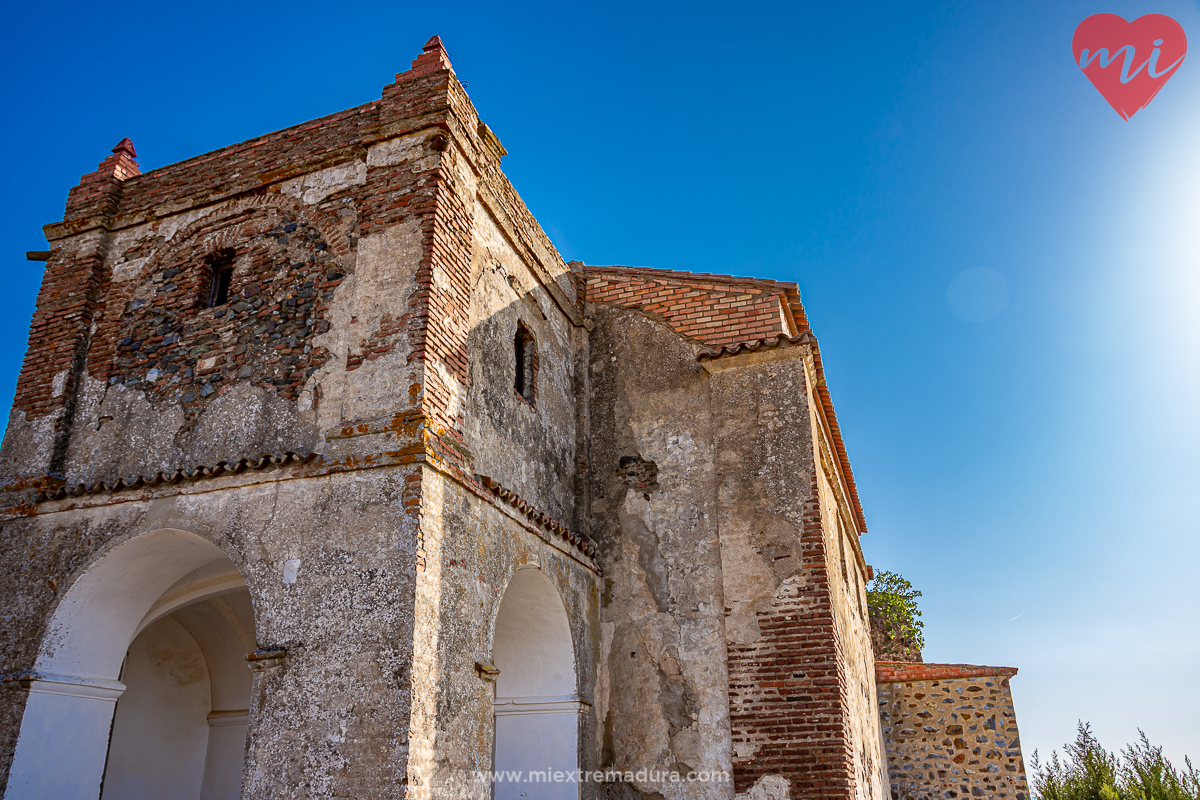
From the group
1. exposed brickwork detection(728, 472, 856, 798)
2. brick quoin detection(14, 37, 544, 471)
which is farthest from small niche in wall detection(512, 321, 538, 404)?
exposed brickwork detection(728, 472, 856, 798)

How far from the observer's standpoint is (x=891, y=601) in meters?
19.9

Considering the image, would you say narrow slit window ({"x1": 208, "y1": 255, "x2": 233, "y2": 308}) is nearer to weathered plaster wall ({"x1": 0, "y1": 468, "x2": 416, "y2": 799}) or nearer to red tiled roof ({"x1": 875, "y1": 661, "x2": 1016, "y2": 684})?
weathered plaster wall ({"x1": 0, "y1": 468, "x2": 416, "y2": 799})

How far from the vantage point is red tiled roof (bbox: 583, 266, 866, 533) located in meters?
8.88

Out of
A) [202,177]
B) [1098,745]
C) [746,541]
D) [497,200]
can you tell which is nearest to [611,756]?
[746,541]

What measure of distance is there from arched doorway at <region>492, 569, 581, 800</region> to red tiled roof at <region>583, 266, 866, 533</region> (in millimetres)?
3176

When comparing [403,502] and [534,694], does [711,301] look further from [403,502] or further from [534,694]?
[403,502]

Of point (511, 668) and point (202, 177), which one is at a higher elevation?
point (202, 177)

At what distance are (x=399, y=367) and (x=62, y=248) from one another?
4459 mm

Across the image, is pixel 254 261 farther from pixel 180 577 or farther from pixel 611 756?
pixel 611 756

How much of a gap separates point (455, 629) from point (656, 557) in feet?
9.48

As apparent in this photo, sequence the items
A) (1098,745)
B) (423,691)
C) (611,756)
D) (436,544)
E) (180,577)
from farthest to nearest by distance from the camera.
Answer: (1098,745) < (611,756) < (180,577) < (436,544) < (423,691)

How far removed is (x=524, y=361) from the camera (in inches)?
330

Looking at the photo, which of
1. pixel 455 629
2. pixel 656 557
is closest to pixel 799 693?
pixel 656 557

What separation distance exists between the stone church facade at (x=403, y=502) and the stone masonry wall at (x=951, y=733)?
9.15 feet
